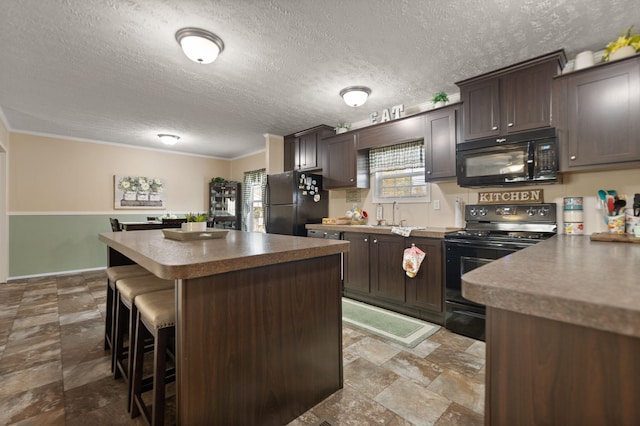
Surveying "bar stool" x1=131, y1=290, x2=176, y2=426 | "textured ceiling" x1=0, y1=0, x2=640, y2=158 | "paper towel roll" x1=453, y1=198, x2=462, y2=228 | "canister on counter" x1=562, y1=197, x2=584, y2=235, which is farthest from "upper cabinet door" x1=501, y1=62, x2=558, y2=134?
"bar stool" x1=131, y1=290, x2=176, y2=426

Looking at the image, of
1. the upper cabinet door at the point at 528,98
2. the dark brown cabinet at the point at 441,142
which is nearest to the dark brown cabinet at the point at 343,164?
the dark brown cabinet at the point at 441,142

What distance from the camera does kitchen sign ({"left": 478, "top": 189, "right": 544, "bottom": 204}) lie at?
9.05ft

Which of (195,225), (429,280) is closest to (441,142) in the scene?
(429,280)

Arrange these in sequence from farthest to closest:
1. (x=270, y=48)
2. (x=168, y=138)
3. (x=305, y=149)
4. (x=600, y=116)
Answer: (x=168, y=138), (x=305, y=149), (x=270, y=48), (x=600, y=116)

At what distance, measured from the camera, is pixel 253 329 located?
53.1 inches

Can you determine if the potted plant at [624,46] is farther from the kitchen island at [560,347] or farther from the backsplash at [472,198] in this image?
the kitchen island at [560,347]

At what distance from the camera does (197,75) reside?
2.92 m

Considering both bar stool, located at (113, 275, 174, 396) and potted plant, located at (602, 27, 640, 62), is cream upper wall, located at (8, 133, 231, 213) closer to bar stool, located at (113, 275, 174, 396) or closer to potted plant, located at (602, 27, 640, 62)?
bar stool, located at (113, 275, 174, 396)

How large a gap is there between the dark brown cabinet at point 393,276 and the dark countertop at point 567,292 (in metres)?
1.94

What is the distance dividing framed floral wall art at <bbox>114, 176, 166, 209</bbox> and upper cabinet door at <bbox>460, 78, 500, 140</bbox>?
5.74 m

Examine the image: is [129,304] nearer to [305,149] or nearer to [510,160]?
[510,160]

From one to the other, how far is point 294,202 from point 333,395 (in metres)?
2.96

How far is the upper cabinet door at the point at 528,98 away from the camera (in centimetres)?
245

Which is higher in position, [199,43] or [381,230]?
[199,43]
